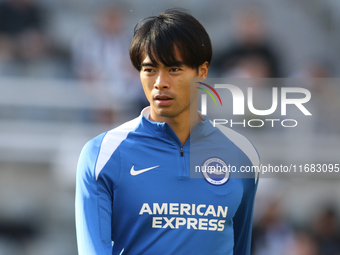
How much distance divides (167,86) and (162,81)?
→ 31 millimetres

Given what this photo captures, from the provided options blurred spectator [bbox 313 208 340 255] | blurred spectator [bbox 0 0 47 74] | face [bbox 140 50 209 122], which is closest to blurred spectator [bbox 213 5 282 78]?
blurred spectator [bbox 313 208 340 255]

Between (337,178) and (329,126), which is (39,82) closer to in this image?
(329,126)

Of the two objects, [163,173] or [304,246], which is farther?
[304,246]

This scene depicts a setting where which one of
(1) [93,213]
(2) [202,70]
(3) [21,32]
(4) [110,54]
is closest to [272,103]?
(4) [110,54]

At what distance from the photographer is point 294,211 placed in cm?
600

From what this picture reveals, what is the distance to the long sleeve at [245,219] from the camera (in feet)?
7.40

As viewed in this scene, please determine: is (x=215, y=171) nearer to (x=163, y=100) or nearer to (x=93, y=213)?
(x=163, y=100)

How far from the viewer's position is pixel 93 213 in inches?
77.5

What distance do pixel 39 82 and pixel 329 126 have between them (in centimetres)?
358

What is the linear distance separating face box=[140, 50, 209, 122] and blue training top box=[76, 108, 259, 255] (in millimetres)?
98

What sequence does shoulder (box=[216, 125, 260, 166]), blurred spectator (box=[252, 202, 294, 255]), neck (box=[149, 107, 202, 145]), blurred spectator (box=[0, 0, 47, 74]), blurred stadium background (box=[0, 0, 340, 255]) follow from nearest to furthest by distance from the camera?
neck (box=[149, 107, 202, 145]) < shoulder (box=[216, 125, 260, 166]) < blurred spectator (box=[252, 202, 294, 255]) < blurred stadium background (box=[0, 0, 340, 255]) < blurred spectator (box=[0, 0, 47, 74])

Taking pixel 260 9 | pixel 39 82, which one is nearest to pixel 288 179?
pixel 260 9

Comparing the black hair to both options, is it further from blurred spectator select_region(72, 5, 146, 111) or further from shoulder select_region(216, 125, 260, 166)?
blurred spectator select_region(72, 5, 146, 111)

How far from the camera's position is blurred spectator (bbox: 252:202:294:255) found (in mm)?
5031
